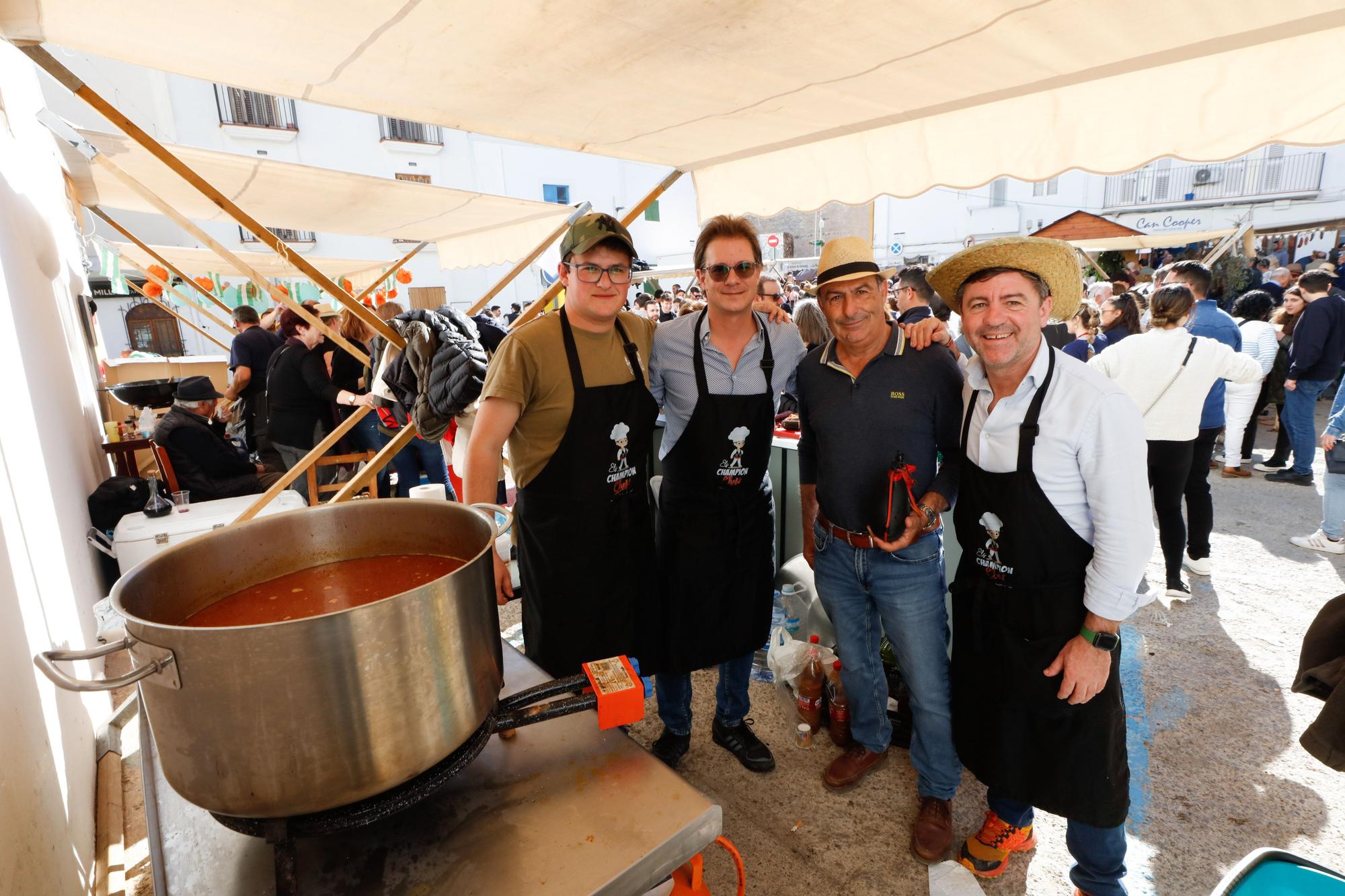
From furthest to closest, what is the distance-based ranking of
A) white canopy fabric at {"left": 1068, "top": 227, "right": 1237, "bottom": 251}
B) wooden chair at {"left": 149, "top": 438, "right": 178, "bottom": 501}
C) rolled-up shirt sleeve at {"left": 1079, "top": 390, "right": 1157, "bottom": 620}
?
1. white canopy fabric at {"left": 1068, "top": 227, "right": 1237, "bottom": 251}
2. wooden chair at {"left": 149, "top": 438, "right": 178, "bottom": 501}
3. rolled-up shirt sleeve at {"left": 1079, "top": 390, "right": 1157, "bottom": 620}

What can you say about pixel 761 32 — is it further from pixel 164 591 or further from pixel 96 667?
pixel 96 667

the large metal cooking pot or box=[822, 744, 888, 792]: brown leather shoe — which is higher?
the large metal cooking pot

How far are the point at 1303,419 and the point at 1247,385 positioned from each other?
0.49m

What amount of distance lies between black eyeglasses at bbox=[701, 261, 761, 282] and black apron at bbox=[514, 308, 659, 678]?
369 mm

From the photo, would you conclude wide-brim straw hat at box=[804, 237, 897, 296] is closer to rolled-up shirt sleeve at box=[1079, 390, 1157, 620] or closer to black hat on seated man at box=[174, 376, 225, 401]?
rolled-up shirt sleeve at box=[1079, 390, 1157, 620]

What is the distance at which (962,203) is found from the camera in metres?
30.5

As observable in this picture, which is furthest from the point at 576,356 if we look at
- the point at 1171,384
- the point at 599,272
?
the point at 1171,384

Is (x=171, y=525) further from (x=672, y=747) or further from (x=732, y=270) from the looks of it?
(x=732, y=270)

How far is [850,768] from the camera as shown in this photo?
2562 millimetres

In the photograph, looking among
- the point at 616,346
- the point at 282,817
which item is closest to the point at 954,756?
the point at 616,346

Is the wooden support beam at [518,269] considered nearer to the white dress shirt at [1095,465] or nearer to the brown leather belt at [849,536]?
the brown leather belt at [849,536]

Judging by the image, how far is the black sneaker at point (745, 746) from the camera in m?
2.66

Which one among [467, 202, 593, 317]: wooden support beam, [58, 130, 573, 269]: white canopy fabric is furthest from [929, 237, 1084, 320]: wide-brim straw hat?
[58, 130, 573, 269]: white canopy fabric

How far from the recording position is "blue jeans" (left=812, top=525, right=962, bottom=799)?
219 centimetres
